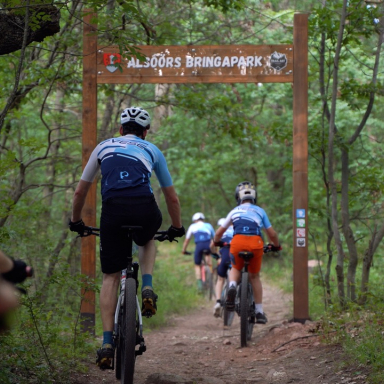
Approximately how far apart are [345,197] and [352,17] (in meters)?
2.46

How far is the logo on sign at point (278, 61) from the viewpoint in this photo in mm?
8883

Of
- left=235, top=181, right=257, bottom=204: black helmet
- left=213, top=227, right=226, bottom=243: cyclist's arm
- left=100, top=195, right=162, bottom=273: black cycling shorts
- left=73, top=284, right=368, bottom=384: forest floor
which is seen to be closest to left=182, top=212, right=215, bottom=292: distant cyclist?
left=73, top=284, right=368, bottom=384: forest floor

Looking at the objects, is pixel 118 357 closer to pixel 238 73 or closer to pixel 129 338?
pixel 129 338

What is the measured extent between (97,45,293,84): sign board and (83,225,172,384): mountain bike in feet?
14.0

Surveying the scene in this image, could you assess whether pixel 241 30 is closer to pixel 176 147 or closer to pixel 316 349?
pixel 176 147

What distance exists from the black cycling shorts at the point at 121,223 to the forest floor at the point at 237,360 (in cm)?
121

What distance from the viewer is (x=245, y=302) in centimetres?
849

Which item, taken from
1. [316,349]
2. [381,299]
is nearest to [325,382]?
[316,349]

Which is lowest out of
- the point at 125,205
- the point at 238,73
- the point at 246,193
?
the point at 125,205

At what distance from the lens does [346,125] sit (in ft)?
61.5

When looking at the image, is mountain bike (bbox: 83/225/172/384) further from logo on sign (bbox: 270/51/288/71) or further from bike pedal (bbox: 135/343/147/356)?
logo on sign (bbox: 270/51/288/71)

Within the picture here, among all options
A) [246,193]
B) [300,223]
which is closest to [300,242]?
[300,223]

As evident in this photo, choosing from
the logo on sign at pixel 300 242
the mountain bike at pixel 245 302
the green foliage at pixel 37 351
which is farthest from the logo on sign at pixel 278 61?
the green foliage at pixel 37 351

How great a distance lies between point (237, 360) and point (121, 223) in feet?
10.8
